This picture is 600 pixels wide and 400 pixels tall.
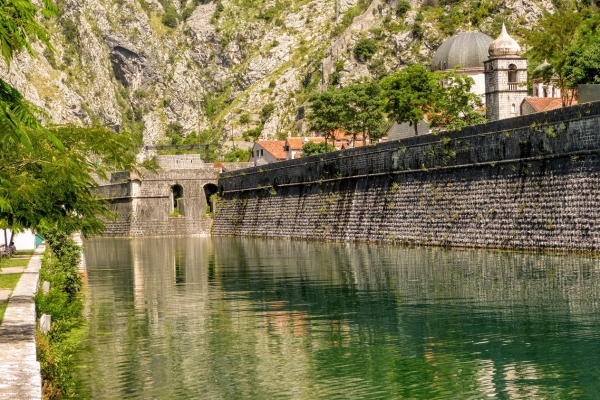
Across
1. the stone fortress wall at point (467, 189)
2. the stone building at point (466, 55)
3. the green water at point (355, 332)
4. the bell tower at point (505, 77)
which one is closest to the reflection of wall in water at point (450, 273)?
the green water at point (355, 332)

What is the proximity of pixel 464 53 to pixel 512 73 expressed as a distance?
94.5ft

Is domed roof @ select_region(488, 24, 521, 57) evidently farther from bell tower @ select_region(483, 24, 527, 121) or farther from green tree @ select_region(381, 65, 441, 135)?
green tree @ select_region(381, 65, 441, 135)

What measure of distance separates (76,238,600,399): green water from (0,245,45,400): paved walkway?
1.27 metres

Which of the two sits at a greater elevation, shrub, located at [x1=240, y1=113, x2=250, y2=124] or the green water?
shrub, located at [x1=240, y1=113, x2=250, y2=124]

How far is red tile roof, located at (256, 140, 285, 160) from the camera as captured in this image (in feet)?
390

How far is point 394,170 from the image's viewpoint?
55562 mm

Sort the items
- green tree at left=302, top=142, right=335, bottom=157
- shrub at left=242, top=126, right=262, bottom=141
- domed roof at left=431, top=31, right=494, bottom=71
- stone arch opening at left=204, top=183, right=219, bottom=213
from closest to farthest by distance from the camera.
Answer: stone arch opening at left=204, top=183, right=219, bottom=213 < domed roof at left=431, top=31, right=494, bottom=71 < green tree at left=302, top=142, right=335, bottom=157 < shrub at left=242, top=126, right=262, bottom=141

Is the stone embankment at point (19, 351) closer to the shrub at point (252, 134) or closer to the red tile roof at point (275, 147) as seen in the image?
the red tile roof at point (275, 147)

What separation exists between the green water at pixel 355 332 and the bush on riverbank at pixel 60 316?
0.45m

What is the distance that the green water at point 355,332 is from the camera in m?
16.8

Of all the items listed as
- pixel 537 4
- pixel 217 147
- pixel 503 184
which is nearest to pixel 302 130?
pixel 217 147

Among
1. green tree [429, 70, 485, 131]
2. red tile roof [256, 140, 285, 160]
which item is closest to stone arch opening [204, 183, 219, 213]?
green tree [429, 70, 485, 131]

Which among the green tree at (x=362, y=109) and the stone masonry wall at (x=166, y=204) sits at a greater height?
the green tree at (x=362, y=109)

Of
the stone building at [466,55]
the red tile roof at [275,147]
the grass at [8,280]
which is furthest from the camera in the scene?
the red tile roof at [275,147]
